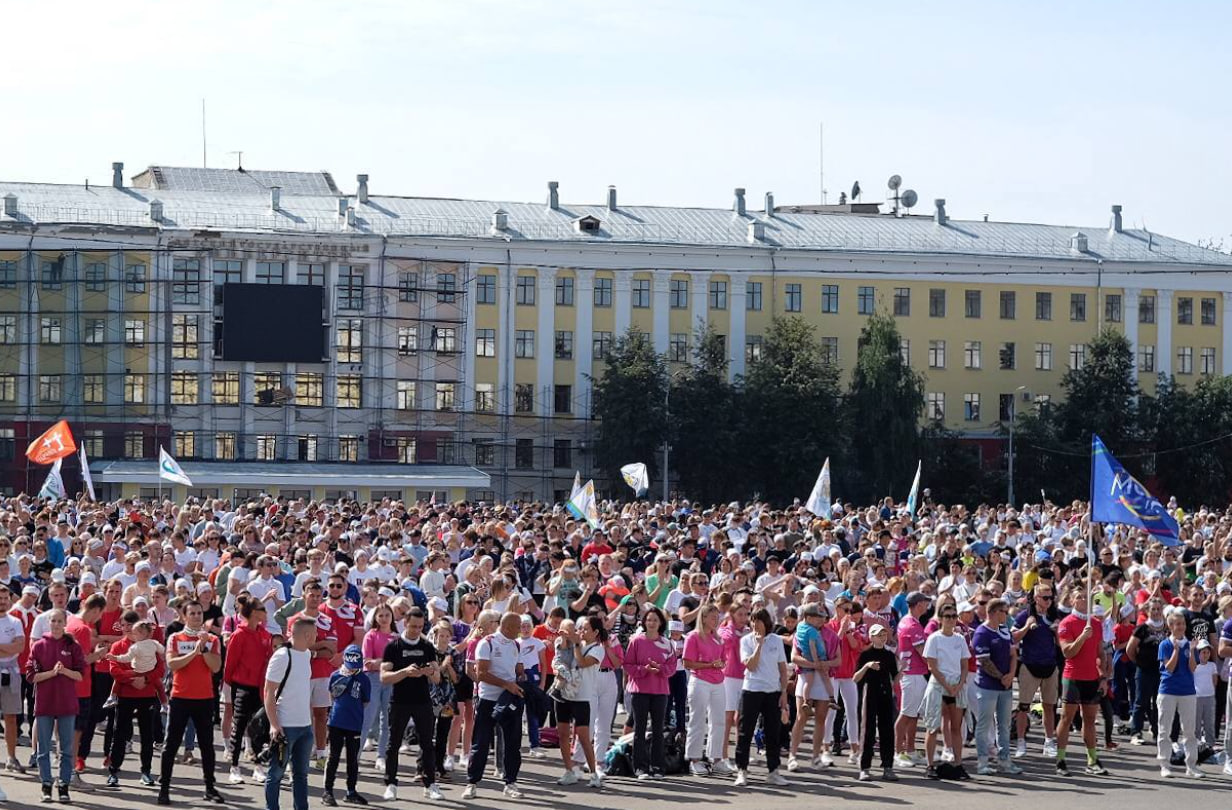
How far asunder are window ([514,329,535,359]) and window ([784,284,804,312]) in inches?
375

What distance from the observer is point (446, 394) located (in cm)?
7100

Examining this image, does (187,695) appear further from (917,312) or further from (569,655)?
(917,312)

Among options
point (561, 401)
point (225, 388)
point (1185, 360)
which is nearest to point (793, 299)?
point (561, 401)

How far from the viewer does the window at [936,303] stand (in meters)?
76.8

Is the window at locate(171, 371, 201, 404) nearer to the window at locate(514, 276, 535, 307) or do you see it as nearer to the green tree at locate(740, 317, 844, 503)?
the window at locate(514, 276, 535, 307)

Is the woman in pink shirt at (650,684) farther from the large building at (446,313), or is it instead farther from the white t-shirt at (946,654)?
the large building at (446,313)

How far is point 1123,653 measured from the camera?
2019 centimetres

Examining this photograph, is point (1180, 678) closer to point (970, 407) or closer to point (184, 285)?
point (184, 285)

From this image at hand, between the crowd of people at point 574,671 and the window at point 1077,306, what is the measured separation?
56.6m

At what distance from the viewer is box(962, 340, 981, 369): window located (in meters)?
77.2

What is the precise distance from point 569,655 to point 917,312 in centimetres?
6126

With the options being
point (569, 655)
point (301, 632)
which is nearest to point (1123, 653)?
point (569, 655)

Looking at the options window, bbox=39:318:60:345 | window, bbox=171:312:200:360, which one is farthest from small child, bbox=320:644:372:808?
window, bbox=39:318:60:345

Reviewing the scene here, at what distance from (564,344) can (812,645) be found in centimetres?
5573
